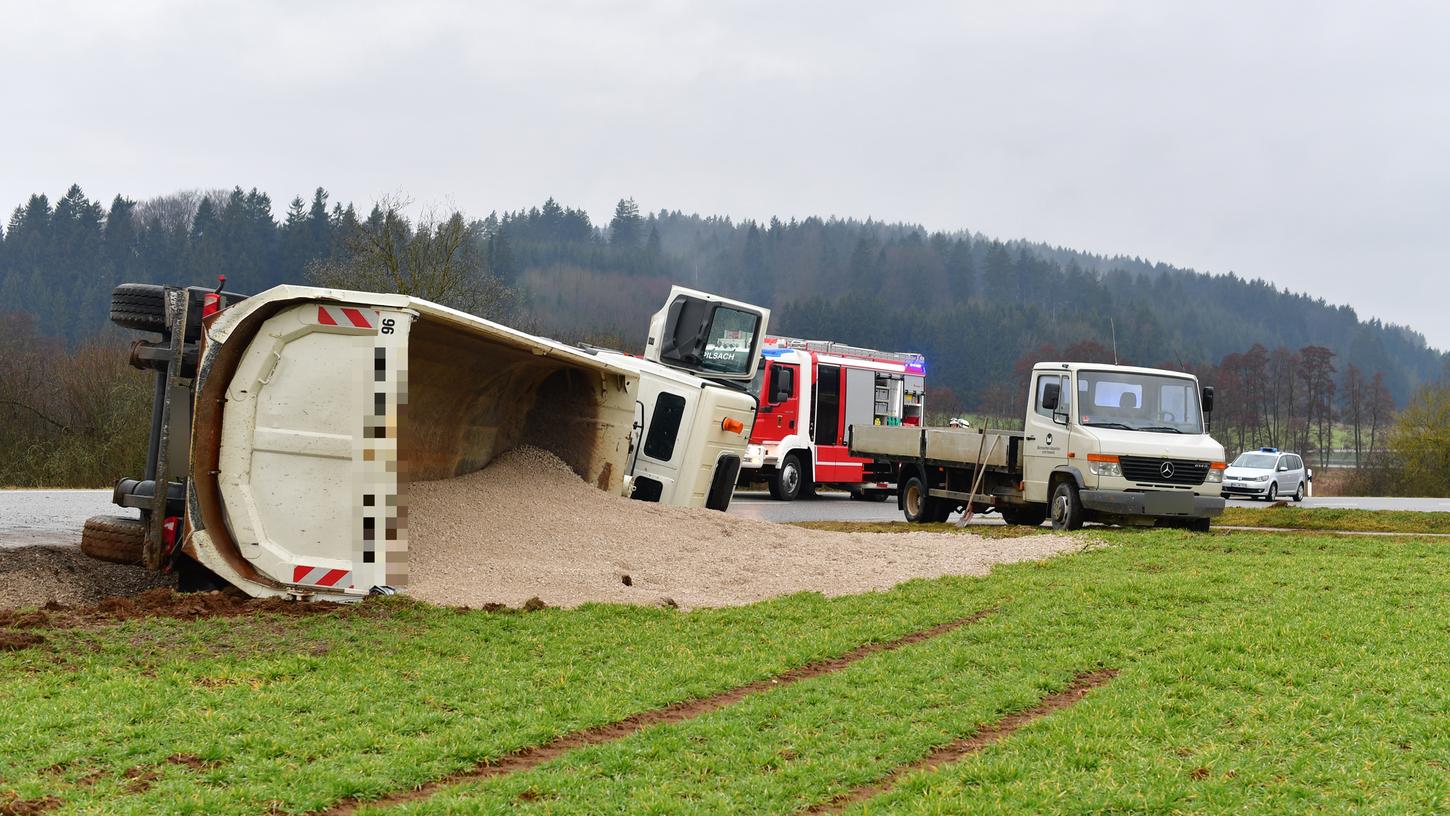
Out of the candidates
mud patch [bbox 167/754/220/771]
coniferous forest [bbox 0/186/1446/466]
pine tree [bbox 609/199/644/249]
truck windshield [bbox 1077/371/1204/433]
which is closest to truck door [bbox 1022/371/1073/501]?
truck windshield [bbox 1077/371/1204/433]

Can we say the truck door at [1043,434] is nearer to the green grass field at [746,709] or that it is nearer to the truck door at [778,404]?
the truck door at [778,404]

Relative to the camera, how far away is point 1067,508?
19.0 metres

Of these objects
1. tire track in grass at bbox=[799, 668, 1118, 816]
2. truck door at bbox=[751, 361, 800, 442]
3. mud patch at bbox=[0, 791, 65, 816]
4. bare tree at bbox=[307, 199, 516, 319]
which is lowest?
mud patch at bbox=[0, 791, 65, 816]

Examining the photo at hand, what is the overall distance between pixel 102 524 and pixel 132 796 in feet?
19.1

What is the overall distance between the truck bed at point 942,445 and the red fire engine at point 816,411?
356cm

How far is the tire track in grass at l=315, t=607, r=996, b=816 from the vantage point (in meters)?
5.21

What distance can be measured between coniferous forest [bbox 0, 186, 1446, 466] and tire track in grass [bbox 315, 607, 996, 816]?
43.9 meters

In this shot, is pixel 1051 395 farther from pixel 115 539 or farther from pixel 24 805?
pixel 24 805

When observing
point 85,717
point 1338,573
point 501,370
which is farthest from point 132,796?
point 1338,573

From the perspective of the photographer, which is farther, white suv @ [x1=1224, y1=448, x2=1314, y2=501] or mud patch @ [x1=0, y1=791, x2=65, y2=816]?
white suv @ [x1=1224, y1=448, x2=1314, y2=501]

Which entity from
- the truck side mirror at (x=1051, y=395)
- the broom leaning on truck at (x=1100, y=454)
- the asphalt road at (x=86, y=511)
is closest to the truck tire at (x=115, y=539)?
the asphalt road at (x=86, y=511)

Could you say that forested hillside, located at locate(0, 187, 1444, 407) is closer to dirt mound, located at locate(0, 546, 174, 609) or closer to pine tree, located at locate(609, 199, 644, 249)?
pine tree, located at locate(609, 199, 644, 249)

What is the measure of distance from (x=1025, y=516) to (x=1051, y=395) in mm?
2512

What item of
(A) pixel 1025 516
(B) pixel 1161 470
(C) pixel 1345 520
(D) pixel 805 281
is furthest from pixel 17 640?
(D) pixel 805 281
